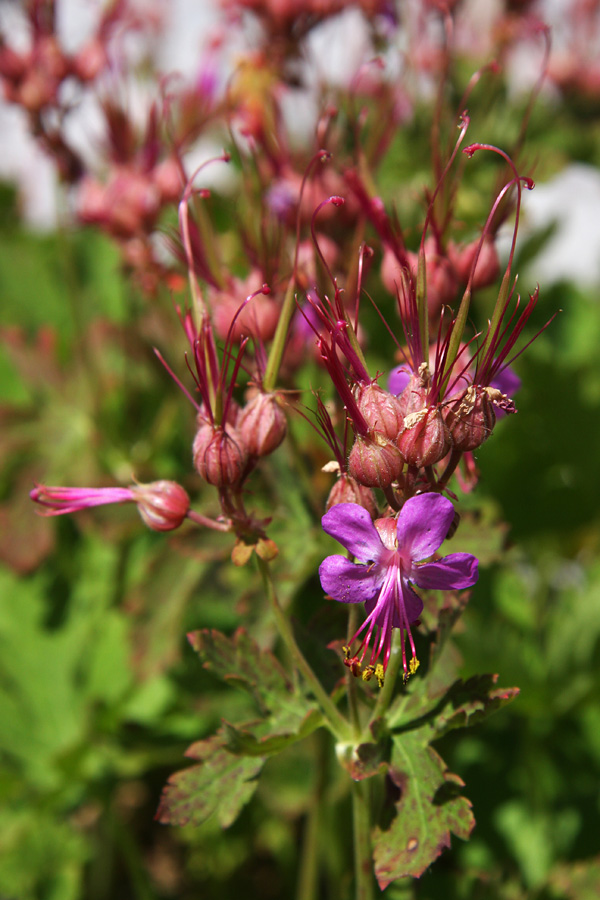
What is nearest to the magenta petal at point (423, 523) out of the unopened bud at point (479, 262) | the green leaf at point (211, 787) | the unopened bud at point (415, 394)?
the unopened bud at point (415, 394)

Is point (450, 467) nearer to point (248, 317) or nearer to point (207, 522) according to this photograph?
point (207, 522)

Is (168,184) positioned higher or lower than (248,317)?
higher

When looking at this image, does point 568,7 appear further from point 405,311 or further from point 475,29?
Result: point 405,311

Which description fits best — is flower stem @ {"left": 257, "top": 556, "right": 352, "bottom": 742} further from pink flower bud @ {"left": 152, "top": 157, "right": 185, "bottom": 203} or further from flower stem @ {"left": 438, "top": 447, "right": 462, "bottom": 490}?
pink flower bud @ {"left": 152, "top": 157, "right": 185, "bottom": 203}

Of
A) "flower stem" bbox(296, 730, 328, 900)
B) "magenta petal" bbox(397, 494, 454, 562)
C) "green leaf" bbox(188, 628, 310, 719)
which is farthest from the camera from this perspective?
"flower stem" bbox(296, 730, 328, 900)

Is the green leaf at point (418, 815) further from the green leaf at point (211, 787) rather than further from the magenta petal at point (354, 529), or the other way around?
the magenta petal at point (354, 529)

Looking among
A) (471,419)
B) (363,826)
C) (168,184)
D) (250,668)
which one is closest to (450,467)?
(471,419)

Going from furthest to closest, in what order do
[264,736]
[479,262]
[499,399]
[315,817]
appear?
1. [315,817]
2. [479,262]
3. [264,736]
4. [499,399]

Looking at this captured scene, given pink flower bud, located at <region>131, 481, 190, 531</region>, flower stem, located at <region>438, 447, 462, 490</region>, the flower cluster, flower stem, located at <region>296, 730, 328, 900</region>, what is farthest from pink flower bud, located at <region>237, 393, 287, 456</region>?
flower stem, located at <region>296, 730, 328, 900</region>
